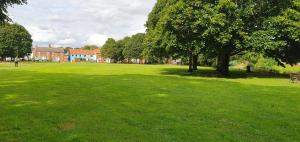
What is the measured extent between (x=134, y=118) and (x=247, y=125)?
3439 mm

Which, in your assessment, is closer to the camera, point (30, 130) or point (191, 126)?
point (30, 130)

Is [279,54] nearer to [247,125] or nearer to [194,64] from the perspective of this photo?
[194,64]

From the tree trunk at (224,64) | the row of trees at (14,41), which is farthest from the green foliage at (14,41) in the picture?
the tree trunk at (224,64)

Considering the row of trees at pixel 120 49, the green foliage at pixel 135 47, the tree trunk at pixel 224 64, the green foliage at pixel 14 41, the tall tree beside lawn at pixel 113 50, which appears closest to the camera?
the tree trunk at pixel 224 64

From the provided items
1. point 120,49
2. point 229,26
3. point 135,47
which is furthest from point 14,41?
point 229,26

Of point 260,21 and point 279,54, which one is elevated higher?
point 260,21

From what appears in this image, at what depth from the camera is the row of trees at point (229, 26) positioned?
3412 centimetres

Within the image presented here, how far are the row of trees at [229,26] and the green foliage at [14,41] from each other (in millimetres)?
85900

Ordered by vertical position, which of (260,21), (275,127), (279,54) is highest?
(260,21)

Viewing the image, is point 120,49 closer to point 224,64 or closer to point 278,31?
point 224,64

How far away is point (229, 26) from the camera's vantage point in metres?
34.3

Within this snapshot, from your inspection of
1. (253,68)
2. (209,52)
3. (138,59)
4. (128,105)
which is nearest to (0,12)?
(128,105)

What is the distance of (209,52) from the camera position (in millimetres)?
37844

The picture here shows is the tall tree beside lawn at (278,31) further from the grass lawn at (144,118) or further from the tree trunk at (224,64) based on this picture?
the grass lawn at (144,118)
